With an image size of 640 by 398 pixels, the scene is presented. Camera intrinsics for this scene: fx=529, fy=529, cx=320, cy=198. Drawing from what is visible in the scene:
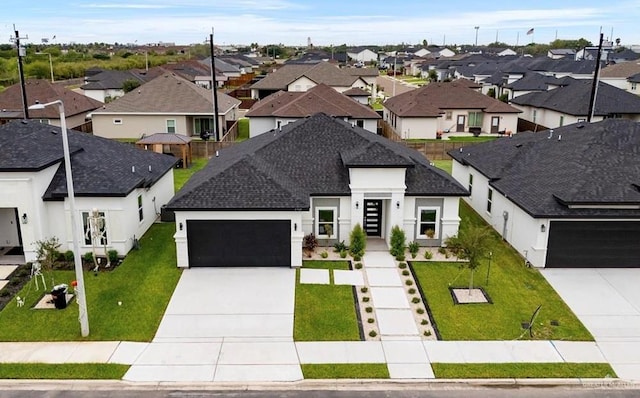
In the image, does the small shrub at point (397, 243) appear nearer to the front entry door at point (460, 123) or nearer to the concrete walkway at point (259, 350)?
the concrete walkway at point (259, 350)

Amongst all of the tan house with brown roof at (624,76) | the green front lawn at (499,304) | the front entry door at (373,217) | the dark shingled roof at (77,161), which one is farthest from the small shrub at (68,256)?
the tan house with brown roof at (624,76)

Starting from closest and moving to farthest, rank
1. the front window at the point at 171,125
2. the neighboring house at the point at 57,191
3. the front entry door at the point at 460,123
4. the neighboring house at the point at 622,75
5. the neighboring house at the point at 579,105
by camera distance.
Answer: the neighboring house at the point at 57,191 → the neighboring house at the point at 579,105 → the front window at the point at 171,125 → the front entry door at the point at 460,123 → the neighboring house at the point at 622,75

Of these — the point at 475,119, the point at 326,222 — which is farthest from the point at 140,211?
the point at 475,119

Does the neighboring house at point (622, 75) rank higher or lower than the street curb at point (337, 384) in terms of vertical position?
higher

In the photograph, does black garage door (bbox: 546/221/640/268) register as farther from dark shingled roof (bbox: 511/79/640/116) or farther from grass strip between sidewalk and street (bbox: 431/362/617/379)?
dark shingled roof (bbox: 511/79/640/116)

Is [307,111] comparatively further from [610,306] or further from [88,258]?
[610,306]

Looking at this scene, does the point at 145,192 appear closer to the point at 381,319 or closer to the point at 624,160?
the point at 381,319

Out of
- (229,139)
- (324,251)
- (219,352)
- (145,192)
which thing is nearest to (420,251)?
(324,251)
